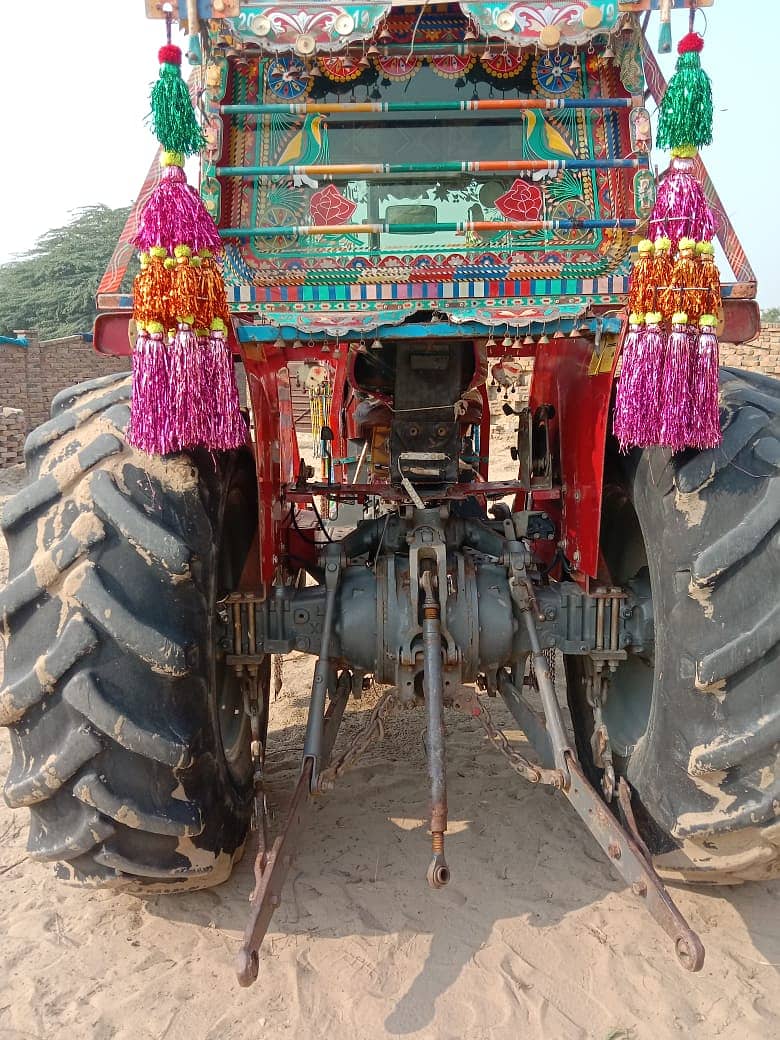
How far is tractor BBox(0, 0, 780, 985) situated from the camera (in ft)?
6.38

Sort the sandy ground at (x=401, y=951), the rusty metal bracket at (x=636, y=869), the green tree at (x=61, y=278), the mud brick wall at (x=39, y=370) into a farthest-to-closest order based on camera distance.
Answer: the green tree at (x=61, y=278) → the mud brick wall at (x=39, y=370) → the sandy ground at (x=401, y=951) → the rusty metal bracket at (x=636, y=869)

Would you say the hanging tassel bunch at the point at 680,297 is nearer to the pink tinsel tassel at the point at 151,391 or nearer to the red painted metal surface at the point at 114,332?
the pink tinsel tassel at the point at 151,391

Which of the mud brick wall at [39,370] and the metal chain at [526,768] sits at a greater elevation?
the mud brick wall at [39,370]

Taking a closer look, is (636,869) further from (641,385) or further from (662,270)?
(662,270)

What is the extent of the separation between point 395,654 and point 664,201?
1.40 meters

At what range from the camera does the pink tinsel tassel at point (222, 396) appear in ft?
6.37

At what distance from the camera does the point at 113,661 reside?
194cm

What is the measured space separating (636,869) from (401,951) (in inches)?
30.4

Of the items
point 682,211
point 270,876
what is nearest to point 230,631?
point 270,876

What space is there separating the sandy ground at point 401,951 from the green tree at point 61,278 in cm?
2296

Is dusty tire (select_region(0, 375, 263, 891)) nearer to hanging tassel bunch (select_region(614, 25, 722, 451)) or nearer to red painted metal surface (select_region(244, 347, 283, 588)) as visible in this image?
red painted metal surface (select_region(244, 347, 283, 588))

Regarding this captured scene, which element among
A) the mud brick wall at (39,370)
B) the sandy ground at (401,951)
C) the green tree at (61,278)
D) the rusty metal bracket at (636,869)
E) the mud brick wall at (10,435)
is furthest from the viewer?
the green tree at (61,278)

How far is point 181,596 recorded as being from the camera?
201 cm

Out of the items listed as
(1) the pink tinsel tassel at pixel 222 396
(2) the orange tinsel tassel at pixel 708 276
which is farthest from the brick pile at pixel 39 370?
(2) the orange tinsel tassel at pixel 708 276
